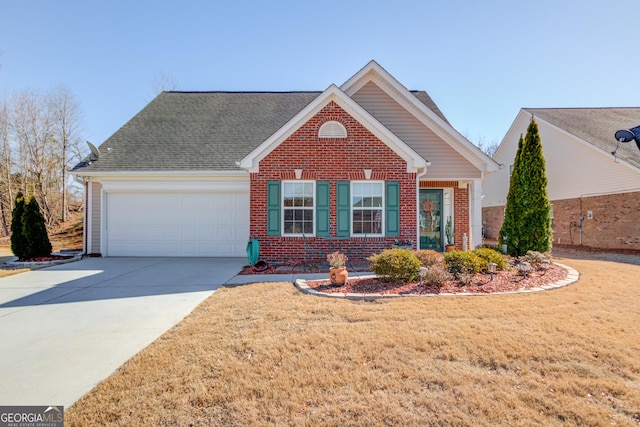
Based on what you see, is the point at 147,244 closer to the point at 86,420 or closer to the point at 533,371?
the point at 86,420

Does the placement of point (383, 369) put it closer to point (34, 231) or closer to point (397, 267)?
point (397, 267)

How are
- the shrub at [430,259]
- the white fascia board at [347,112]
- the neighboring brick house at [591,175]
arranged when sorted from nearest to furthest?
the shrub at [430,259] → the white fascia board at [347,112] → the neighboring brick house at [591,175]

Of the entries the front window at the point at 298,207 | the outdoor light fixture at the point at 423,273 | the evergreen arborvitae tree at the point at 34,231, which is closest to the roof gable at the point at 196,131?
the evergreen arborvitae tree at the point at 34,231

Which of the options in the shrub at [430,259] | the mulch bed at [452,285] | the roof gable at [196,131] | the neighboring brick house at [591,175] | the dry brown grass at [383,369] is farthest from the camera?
the neighboring brick house at [591,175]

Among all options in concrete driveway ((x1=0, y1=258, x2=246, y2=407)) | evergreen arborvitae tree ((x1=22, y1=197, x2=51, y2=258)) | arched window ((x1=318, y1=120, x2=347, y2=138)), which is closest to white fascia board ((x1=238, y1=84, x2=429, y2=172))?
arched window ((x1=318, y1=120, x2=347, y2=138))

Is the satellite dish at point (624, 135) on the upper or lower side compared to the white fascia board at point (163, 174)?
upper

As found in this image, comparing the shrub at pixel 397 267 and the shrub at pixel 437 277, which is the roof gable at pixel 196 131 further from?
the shrub at pixel 437 277

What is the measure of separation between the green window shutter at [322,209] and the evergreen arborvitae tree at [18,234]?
10.1 m

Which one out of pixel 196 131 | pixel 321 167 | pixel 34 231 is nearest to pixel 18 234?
pixel 34 231

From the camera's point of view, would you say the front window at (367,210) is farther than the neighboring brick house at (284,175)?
Yes

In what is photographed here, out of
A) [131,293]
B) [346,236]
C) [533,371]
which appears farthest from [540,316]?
[131,293]

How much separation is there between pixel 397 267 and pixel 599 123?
1920 cm

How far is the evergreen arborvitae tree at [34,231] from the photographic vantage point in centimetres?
996

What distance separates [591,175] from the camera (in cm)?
1485
